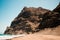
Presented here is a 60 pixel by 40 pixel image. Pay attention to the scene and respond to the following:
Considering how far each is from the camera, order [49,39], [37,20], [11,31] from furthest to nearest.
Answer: [37,20] → [11,31] → [49,39]

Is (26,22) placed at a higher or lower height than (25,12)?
lower

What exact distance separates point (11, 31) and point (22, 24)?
520 inches

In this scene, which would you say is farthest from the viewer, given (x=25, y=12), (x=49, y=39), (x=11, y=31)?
(x=25, y=12)

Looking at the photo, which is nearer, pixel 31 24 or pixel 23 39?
pixel 23 39

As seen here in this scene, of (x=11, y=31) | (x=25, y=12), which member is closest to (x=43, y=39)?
(x=11, y=31)

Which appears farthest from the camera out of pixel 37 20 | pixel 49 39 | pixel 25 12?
pixel 25 12

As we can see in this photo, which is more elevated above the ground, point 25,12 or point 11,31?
point 25,12

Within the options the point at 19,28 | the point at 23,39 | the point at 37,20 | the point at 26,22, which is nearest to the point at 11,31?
the point at 19,28

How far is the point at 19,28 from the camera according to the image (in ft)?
440

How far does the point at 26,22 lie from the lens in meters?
137

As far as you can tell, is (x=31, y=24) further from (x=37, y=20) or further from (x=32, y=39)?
(x=32, y=39)

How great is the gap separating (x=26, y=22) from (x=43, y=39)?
124026 millimetres

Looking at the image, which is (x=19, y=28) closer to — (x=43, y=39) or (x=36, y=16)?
(x=36, y=16)

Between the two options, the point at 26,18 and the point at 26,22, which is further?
the point at 26,18
